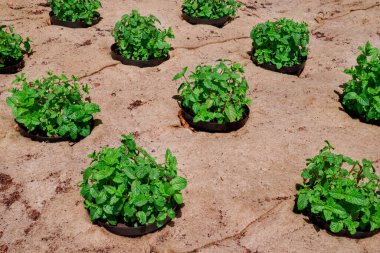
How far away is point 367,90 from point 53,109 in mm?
3787

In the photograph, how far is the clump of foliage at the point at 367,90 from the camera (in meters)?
5.07

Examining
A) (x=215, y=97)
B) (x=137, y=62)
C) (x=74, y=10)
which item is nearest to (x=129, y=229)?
(x=215, y=97)

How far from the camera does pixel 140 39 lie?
608 centimetres

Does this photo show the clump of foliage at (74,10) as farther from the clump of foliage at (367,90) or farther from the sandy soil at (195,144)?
the clump of foliage at (367,90)

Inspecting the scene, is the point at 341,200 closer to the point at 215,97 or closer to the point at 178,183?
the point at 178,183

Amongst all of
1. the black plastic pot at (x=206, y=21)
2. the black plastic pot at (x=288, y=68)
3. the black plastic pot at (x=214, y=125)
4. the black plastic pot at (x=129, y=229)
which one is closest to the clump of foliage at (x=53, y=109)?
the black plastic pot at (x=214, y=125)

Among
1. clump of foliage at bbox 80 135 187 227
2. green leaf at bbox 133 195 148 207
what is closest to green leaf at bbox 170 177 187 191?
clump of foliage at bbox 80 135 187 227

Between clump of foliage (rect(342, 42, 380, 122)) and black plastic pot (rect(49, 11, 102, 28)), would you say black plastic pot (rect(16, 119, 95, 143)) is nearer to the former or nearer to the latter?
black plastic pot (rect(49, 11, 102, 28))

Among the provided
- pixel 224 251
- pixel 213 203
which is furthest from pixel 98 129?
pixel 224 251

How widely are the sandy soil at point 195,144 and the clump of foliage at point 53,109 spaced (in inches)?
8.5

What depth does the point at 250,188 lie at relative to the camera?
420cm

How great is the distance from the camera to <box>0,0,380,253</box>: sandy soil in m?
3.67

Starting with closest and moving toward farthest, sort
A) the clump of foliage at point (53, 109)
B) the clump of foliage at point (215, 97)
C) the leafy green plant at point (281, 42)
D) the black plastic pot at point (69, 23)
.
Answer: the clump of foliage at point (53, 109)
the clump of foliage at point (215, 97)
the leafy green plant at point (281, 42)
the black plastic pot at point (69, 23)

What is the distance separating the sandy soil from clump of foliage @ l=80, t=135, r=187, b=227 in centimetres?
25
